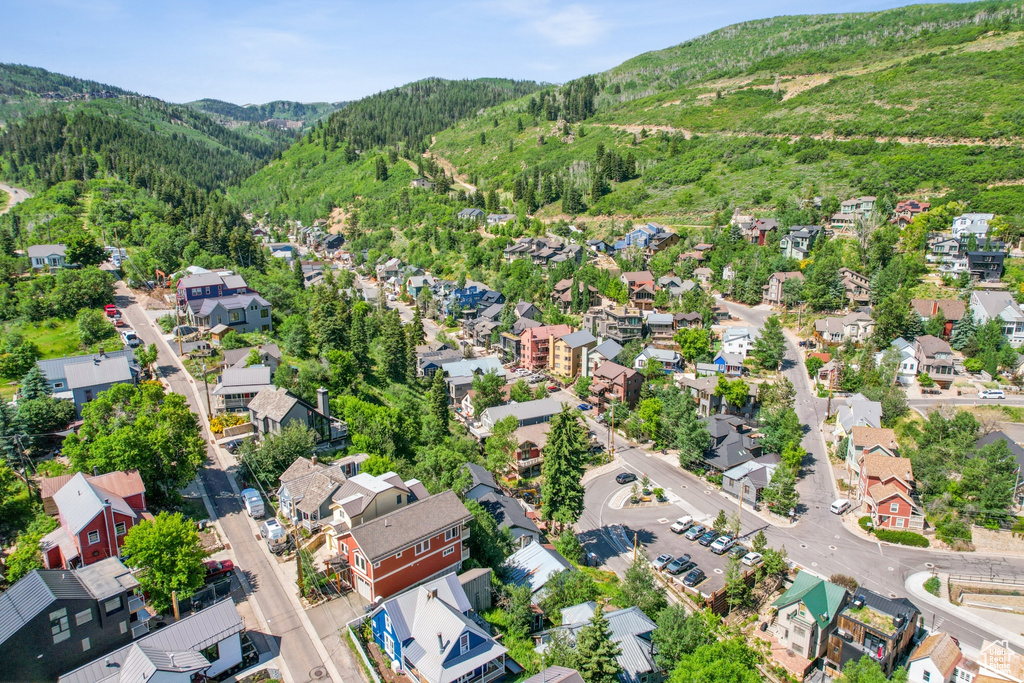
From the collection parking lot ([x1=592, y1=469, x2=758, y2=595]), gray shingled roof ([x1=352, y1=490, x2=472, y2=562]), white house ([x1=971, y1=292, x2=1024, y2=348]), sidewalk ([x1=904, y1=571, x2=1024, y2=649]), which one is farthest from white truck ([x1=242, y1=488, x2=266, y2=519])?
white house ([x1=971, y1=292, x2=1024, y2=348])

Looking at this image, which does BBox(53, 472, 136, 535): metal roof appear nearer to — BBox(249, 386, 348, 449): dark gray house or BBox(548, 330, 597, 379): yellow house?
BBox(249, 386, 348, 449): dark gray house

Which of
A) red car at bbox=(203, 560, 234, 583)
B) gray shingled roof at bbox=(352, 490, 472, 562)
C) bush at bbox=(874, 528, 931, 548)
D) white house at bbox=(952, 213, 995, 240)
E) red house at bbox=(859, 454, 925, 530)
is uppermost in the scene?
white house at bbox=(952, 213, 995, 240)

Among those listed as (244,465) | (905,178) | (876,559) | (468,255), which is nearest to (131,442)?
(244,465)

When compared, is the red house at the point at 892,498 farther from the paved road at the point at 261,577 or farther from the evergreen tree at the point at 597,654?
the paved road at the point at 261,577

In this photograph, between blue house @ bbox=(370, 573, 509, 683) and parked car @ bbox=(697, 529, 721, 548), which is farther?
parked car @ bbox=(697, 529, 721, 548)

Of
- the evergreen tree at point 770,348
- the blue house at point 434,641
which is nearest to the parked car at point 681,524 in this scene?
the blue house at point 434,641

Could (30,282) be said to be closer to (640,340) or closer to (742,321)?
(640,340)
